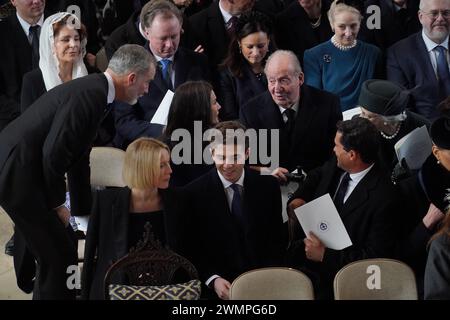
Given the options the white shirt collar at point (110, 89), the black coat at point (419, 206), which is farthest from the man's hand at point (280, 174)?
the white shirt collar at point (110, 89)

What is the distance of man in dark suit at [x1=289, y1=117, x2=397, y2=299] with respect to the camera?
5840 millimetres

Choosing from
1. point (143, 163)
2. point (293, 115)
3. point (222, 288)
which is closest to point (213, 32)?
point (293, 115)

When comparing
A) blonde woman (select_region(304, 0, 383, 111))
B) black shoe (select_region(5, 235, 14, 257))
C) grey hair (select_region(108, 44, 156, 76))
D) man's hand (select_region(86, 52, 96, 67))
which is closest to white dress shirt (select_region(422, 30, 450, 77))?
blonde woman (select_region(304, 0, 383, 111))

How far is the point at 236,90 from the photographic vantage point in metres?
7.38

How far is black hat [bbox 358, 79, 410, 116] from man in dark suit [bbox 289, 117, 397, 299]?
1.84 ft

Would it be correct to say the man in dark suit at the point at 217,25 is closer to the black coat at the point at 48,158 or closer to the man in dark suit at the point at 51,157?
the man in dark suit at the point at 51,157

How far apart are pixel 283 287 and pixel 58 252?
1328 mm

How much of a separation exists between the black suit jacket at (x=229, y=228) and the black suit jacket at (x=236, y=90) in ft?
4.51

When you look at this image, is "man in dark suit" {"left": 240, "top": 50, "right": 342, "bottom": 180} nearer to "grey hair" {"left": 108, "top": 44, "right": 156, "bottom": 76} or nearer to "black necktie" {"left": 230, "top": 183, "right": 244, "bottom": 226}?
"black necktie" {"left": 230, "top": 183, "right": 244, "bottom": 226}

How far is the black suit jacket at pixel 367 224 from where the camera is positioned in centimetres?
582

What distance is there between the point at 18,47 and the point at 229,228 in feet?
8.33

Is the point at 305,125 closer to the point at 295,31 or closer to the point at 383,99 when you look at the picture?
the point at 383,99

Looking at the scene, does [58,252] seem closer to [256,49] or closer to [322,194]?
[322,194]
